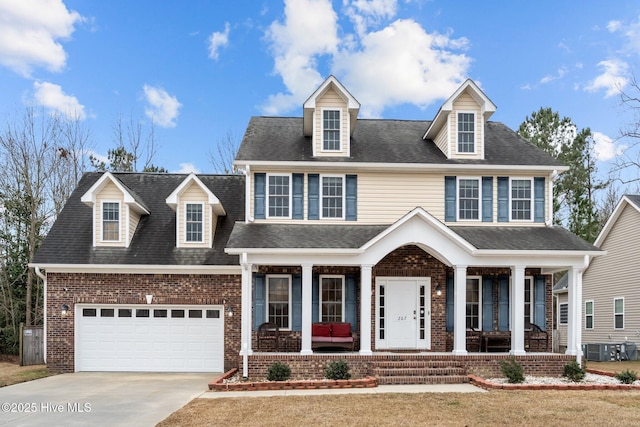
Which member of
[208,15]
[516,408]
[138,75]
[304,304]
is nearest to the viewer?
[516,408]

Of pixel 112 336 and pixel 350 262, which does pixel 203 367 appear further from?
pixel 350 262

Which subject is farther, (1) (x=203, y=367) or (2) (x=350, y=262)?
(1) (x=203, y=367)

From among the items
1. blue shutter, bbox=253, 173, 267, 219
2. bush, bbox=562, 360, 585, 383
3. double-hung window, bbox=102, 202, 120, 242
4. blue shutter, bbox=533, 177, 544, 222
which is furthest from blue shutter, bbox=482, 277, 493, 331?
double-hung window, bbox=102, 202, 120, 242

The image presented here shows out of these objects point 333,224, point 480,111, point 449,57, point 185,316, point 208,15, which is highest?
point 208,15

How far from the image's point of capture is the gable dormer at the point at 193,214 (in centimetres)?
1695

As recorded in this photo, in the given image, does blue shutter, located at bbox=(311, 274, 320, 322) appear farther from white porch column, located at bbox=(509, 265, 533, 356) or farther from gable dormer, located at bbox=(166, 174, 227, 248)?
white porch column, located at bbox=(509, 265, 533, 356)

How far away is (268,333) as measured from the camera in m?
15.8

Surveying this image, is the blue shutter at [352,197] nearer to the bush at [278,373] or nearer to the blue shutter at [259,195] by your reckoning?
the blue shutter at [259,195]

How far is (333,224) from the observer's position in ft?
53.4

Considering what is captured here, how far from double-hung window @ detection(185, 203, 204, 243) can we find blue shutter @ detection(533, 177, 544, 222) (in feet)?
33.9

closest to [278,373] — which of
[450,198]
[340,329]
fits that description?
[340,329]

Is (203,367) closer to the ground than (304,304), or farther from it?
Answer: closer to the ground

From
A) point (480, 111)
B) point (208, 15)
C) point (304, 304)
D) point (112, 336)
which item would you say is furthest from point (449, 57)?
point (112, 336)

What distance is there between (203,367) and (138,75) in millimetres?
14340
